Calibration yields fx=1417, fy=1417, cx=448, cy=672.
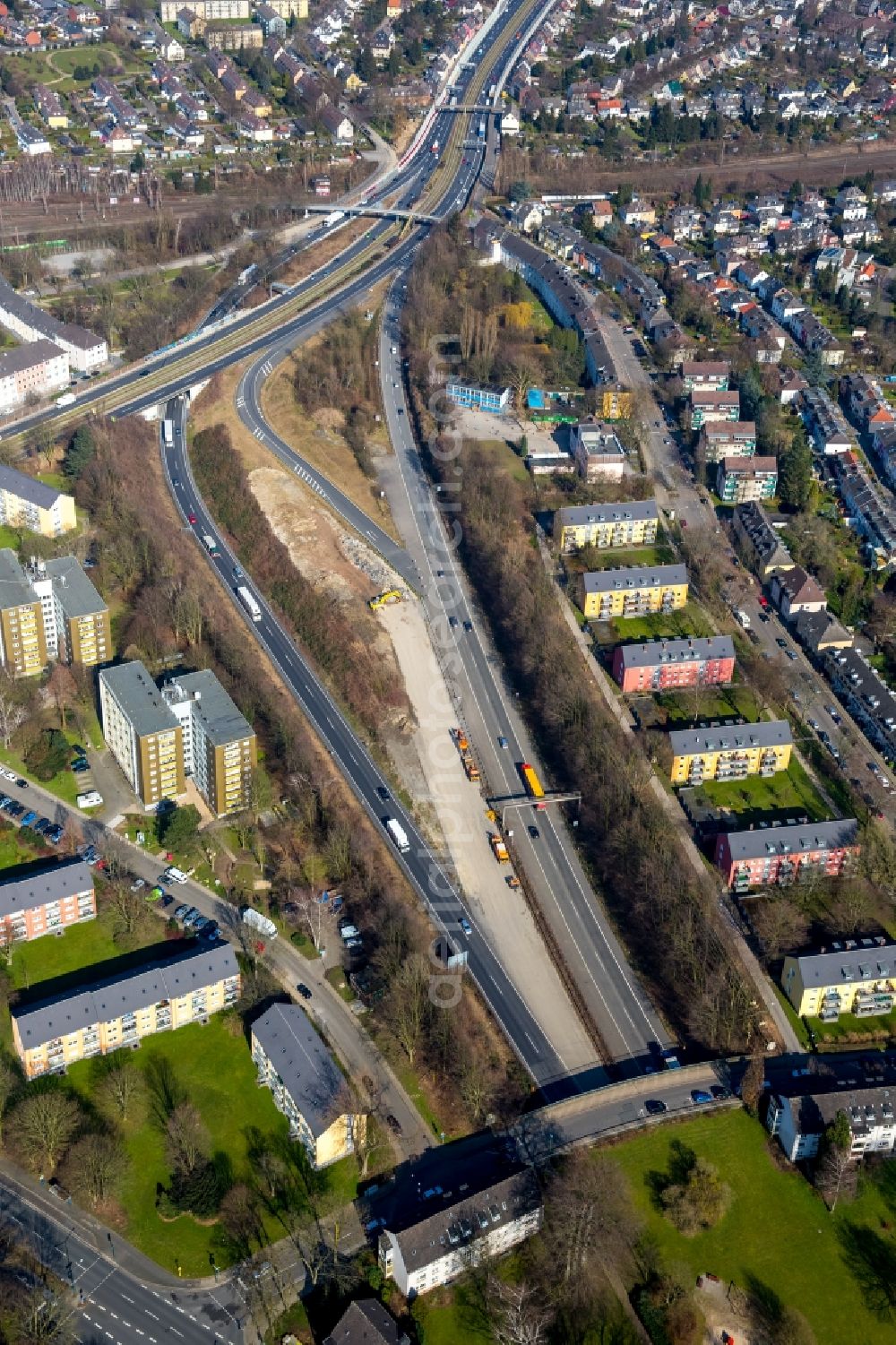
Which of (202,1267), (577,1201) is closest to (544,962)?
(577,1201)

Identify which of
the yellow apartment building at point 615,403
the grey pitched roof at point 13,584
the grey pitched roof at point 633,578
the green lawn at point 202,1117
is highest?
the yellow apartment building at point 615,403

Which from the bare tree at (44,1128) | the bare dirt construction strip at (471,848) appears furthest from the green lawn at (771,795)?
the bare tree at (44,1128)

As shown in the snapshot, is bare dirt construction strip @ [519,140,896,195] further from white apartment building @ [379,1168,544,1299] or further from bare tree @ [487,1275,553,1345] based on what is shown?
bare tree @ [487,1275,553,1345]

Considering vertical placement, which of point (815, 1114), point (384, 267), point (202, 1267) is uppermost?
point (384, 267)

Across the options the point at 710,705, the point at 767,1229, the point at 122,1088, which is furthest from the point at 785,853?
the point at 122,1088

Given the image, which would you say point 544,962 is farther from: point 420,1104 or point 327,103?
point 327,103

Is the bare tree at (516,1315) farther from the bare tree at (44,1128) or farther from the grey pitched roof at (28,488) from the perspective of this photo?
the grey pitched roof at (28,488)

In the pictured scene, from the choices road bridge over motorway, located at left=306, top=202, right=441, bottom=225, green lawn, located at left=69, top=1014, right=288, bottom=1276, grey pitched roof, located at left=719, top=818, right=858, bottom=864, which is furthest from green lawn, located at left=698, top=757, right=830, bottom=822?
road bridge over motorway, located at left=306, top=202, right=441, bottom=225
